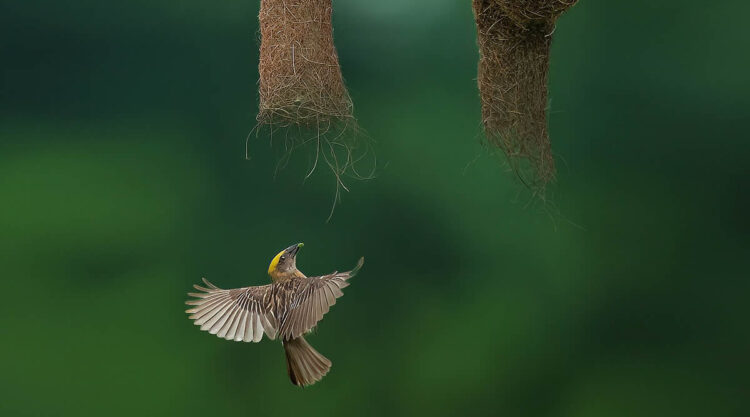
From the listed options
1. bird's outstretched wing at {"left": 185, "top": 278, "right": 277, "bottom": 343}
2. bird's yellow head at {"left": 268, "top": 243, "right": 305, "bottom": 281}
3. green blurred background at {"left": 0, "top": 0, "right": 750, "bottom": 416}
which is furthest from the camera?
green blurred background at {"left": 0, "top": 0, "right": 750, "bottom": 416}

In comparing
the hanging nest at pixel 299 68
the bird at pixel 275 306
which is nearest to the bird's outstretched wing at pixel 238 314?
the bird at pixel 275 306

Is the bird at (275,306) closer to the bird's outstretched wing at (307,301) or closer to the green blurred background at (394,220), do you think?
the bird's outstretched wing at (307,301)

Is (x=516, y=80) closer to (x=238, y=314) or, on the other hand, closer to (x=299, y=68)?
(x=299, y=68)

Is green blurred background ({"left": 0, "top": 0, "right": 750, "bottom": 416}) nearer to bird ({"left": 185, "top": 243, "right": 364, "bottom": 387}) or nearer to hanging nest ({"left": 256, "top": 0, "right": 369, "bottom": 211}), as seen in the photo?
bird ({"left": 185, "top": 243, "right": 364, "bottom": 387})

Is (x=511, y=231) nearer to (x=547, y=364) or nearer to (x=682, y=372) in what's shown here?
(x=547, y=364)

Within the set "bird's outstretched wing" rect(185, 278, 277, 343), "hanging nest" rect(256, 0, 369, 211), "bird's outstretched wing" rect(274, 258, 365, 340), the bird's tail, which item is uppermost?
"hanging nest" rect(256, 0, 369, 211)

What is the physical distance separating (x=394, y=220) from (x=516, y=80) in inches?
36.8

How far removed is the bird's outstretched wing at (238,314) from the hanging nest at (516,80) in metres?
0.85

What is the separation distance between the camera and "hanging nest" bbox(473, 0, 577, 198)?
2113mm

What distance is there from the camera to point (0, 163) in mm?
2795

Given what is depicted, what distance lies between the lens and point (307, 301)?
221cm

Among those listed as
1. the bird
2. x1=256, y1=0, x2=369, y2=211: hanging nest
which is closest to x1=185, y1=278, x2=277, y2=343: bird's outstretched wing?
the bird

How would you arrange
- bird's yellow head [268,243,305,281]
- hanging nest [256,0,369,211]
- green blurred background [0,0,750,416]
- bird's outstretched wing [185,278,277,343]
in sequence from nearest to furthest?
hanging nest [256,0,369,211]
bird's outstretched wing [185,278,277,343]
bird's yellow head [268,243,305,281]
green blurred background [0,0,750,416]

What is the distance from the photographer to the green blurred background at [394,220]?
283 centimetres
